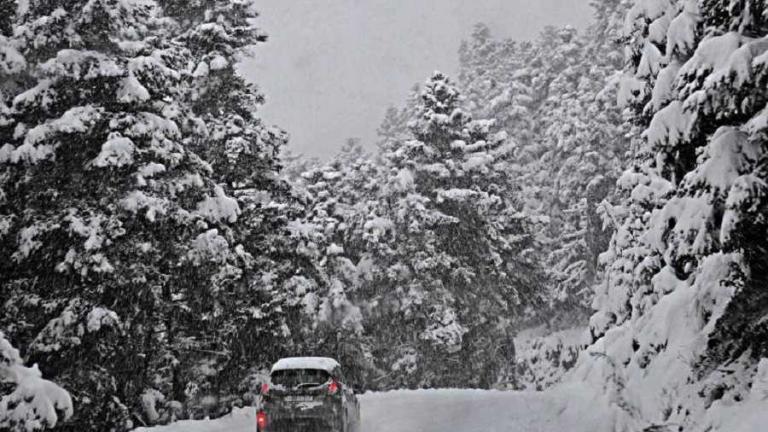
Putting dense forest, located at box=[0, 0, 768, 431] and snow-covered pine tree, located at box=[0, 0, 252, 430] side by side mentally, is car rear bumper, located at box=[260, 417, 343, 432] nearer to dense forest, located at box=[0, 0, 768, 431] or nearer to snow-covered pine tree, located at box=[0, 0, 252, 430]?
dense forest, located at box=[0, 0, 768, 431]

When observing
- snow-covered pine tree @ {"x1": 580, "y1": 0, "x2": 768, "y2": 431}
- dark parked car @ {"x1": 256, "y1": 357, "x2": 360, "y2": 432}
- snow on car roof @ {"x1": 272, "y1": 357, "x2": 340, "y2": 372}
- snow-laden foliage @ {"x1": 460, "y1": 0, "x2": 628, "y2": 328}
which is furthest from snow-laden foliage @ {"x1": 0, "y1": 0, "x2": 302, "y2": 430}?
snow-laden foliage @ {"x1": 460, "y1": 0, "x2": 628, "y2": 328}

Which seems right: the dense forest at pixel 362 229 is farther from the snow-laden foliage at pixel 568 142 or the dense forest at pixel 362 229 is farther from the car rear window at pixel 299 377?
the car rear window at pixel 299 377

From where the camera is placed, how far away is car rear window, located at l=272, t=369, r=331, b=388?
14.4 m

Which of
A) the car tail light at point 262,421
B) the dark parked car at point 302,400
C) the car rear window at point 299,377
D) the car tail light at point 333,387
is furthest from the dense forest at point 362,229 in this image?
the car tail light at point 333,387

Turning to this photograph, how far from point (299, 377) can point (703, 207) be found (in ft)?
28.1

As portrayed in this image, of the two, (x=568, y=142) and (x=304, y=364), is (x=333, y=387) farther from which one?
(x=568, y=142)

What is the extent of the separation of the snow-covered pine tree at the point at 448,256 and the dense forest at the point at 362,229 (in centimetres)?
13

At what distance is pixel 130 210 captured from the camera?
678 inches

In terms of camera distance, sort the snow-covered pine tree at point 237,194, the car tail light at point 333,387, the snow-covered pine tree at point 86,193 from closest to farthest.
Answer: the car tail light at point 333,387, the snow-covered pine tree at point 86,193, the snow-covered pine tree at point 237,194

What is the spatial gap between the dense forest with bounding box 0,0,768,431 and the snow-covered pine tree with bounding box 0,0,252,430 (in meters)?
0.06

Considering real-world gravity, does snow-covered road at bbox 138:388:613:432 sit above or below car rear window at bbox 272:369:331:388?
below

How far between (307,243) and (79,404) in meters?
11.0

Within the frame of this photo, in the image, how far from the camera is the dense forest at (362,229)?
912cm

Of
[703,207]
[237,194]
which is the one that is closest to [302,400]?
[703,207]
